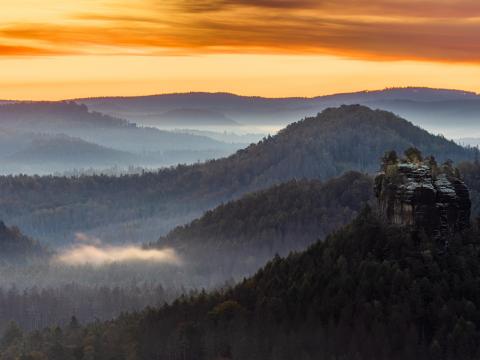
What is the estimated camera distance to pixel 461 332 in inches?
7628

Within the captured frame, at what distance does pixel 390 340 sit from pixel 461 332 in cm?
1312

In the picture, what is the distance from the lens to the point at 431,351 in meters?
193

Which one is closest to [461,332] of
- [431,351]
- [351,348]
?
[431,351]

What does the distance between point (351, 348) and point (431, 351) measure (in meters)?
14.4

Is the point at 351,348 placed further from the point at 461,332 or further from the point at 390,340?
the point at 461,332

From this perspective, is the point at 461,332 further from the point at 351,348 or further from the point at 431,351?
the point at 351,348

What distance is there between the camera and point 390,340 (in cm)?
19988

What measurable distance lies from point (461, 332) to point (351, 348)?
19.5 metres

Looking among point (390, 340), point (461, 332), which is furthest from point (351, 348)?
point (461, 332)

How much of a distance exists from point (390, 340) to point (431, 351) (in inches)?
355

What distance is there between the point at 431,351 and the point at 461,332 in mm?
6136

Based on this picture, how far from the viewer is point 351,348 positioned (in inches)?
7844
